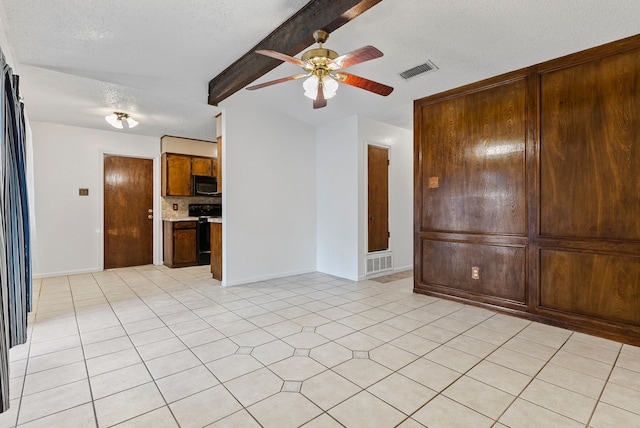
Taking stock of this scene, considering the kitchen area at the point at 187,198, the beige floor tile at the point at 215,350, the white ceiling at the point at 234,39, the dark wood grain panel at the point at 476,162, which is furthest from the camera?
the kitchen area at the point at 187,198

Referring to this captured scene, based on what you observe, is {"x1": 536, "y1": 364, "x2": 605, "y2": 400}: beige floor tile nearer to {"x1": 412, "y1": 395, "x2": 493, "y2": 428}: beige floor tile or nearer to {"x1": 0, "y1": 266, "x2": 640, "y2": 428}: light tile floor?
{"x1": 0, "y1": 266, "x2": 640, "y2": 428}: light tile floor

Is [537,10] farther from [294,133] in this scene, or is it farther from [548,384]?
[294,133]

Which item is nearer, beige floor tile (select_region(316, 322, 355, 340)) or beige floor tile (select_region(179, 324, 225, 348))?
beige floor tile (select_region(179, 324, 225, 348))

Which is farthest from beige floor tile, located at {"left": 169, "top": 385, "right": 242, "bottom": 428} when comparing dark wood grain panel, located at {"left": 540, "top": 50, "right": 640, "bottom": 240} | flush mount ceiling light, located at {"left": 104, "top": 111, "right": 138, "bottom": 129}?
flush mount ceiling light, located at {"left": 104, "top": 111, "right": 138, "bottom": 129}

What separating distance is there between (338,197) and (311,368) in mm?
3309

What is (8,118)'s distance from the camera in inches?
100

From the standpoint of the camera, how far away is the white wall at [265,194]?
4.67 metres

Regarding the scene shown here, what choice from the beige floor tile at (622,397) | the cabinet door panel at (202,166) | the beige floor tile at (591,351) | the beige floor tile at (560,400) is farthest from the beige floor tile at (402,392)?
the cabinet door panel at (202,166)

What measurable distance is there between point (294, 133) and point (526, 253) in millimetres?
3748

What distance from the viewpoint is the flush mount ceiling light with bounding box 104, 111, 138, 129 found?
4805 millimetres

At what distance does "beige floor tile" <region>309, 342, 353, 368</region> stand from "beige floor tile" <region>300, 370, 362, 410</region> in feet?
0.55

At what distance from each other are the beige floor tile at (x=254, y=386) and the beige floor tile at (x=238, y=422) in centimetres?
10

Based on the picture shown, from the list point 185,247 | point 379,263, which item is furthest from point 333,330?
point 185,247

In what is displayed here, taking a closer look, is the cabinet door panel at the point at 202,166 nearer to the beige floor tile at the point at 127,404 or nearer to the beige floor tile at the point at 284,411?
the beige floor tile at the point at 127,404
